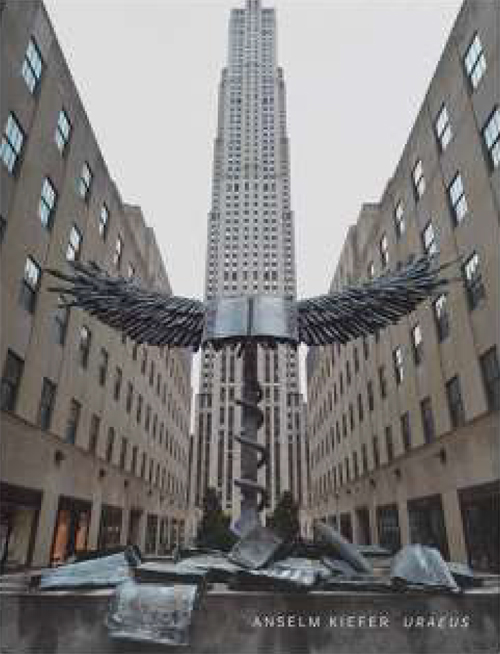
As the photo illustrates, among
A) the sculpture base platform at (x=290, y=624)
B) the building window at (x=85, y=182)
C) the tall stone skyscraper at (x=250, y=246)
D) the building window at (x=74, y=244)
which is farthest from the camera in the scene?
the tall stone skyscraper at (x=250, y=246)

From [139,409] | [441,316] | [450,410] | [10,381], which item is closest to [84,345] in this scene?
[10,381]

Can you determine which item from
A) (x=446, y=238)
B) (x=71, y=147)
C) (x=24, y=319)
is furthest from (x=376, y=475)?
(x=71, y=147)

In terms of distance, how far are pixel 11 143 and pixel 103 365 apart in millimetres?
12988

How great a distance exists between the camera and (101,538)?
24.0 meters

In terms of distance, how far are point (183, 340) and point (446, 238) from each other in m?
14.8

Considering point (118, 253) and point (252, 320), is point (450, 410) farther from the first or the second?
point (118, 253)

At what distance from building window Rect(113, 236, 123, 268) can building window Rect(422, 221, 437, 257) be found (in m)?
17.5

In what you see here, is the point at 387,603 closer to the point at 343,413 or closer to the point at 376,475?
the point at 376,475

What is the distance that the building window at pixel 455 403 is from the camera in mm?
18244

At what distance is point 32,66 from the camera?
1723cm

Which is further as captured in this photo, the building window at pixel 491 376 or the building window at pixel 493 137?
the building window at pixel 493 137

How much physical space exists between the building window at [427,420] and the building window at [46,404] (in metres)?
17.0

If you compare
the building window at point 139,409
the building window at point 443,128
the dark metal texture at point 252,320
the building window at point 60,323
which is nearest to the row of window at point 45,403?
the building window at point 60,323

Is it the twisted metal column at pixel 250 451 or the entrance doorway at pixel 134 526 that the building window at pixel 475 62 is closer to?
the twisted metal column at pixel 250 451
